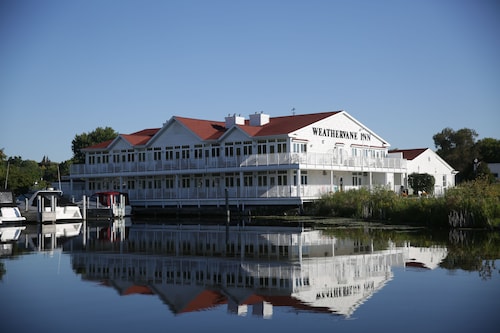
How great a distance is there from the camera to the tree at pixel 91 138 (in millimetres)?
99419

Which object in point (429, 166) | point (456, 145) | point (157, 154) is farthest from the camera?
point (456, 145)

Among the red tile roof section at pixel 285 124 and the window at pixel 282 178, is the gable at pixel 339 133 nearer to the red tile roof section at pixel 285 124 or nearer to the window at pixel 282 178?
the red tile roof section at pixel 285 124

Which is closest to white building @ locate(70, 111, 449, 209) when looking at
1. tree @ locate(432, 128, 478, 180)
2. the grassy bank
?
the grassy bank

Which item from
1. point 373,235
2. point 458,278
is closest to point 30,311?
point 458,278

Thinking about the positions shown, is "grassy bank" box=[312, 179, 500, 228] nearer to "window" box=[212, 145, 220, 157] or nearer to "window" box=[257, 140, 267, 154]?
"window" box=[257, 140, 267, 154]

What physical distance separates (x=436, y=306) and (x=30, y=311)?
7.93 metres

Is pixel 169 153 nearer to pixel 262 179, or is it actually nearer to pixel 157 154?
A: pixel 157 154

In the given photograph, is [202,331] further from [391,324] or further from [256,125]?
[256,125]

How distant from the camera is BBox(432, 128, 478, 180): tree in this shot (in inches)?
3474

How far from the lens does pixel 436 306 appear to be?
1266 cm

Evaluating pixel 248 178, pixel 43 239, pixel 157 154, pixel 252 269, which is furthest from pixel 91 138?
pixel 252 269

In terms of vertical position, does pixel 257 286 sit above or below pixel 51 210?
below

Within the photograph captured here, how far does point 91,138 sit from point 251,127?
53.0 m

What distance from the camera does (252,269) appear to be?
58.0 feet
